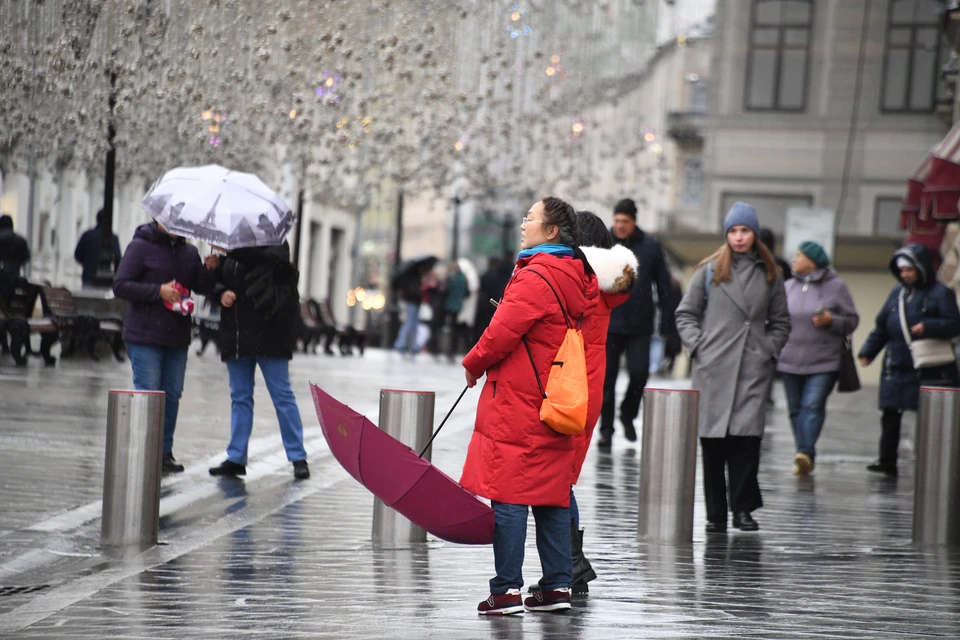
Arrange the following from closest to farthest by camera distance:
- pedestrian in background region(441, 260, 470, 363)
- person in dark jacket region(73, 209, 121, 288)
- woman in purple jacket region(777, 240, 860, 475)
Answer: woman in purple jacket region(777, 240, 860, 475) → person in dark jacket region(73, 209, 121, 288) → pedestrian in background region(441, 260, 470, 363)

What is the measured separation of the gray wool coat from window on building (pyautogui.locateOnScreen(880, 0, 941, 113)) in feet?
111

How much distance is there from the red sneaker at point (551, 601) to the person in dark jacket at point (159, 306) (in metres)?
4.33

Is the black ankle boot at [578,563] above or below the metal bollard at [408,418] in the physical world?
below

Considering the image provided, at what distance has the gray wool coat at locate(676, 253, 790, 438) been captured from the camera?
9477mm

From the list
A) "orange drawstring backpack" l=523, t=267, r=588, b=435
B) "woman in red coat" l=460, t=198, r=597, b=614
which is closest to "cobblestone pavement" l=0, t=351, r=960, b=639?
"woman in red coat" l=460, t=198, r=597, b=614

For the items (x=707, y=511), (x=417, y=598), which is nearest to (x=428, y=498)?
(x=417, y=598)

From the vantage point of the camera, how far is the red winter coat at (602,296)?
695cm

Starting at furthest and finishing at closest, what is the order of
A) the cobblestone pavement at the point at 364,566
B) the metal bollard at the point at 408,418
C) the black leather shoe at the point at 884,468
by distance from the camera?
the black leather shoe at the point at 884,468 → the metal bollard at the point at 408,418 → the cobblestone pavement at the point at 364,566

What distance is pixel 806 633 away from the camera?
245 inches

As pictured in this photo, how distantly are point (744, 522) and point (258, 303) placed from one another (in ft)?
11.2

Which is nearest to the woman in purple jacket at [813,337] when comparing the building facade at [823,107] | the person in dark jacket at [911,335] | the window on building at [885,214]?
the person in dark jacket at [911,335]

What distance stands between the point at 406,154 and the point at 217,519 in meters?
26.0

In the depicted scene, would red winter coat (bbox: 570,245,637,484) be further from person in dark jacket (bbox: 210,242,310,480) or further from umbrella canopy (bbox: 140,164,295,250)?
person in dark jacket (bbox: 210,242,310,480)

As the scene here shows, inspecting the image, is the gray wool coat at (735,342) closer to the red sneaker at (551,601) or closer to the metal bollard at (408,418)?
the metal bollard at (408,418)
